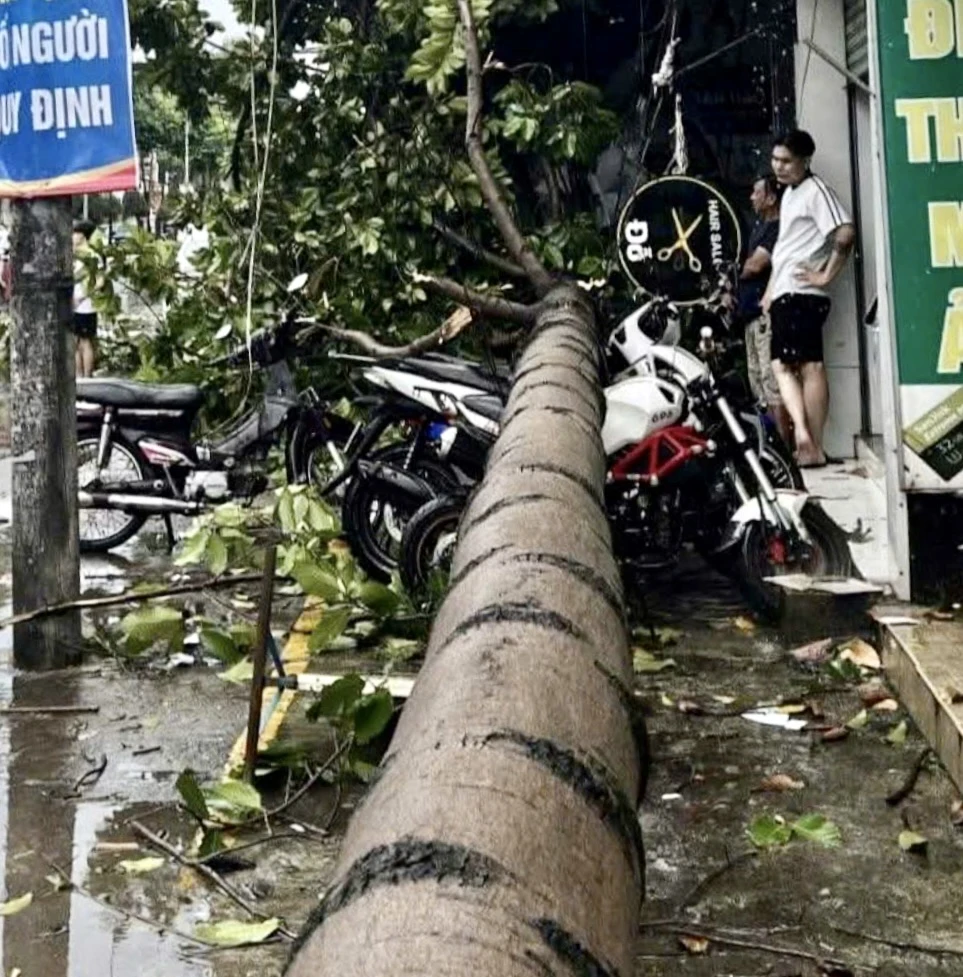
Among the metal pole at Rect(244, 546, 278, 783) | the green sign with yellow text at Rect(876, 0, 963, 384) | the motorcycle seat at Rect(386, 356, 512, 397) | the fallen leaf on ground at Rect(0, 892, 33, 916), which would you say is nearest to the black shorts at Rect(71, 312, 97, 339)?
the motorcycle seat at Rect(386, 356, 512, 397)

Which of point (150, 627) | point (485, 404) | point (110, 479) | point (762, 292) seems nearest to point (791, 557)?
point (485, 404)

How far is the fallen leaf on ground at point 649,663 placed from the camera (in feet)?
23.9

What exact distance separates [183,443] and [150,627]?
356cm

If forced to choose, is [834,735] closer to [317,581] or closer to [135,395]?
[317,581]

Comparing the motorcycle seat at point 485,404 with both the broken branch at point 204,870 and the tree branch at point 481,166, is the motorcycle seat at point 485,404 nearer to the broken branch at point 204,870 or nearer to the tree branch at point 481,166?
the tree branch at point 481,166

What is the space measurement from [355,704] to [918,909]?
196 cm

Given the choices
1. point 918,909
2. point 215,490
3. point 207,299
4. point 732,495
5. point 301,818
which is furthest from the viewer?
point 207,299

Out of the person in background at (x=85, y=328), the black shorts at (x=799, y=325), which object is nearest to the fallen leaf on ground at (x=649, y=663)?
the black shorts at (x=799, y=325)

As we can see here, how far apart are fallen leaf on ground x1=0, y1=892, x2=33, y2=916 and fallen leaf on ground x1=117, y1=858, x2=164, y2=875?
29cm

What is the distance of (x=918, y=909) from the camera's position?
187 inches

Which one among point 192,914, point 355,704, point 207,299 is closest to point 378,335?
point 207,299

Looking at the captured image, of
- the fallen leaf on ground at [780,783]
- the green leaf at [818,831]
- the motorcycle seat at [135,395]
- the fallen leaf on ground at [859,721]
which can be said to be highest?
the motorcycle seat at [135,395]

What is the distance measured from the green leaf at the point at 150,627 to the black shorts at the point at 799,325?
4615 mm

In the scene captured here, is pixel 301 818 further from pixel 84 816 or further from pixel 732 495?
pixel 732 495
